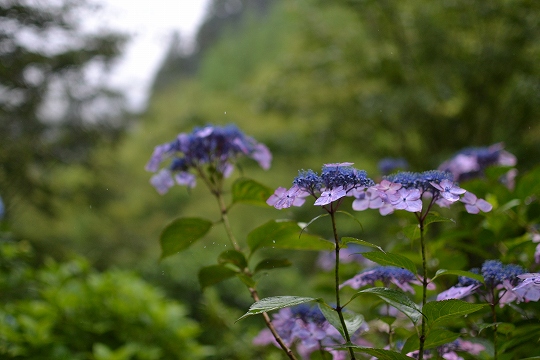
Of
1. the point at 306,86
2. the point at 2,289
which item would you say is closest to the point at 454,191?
the point at 2,289

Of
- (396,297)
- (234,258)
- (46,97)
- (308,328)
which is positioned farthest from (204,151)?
(46,97)

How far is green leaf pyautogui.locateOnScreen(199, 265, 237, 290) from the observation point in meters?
0.72

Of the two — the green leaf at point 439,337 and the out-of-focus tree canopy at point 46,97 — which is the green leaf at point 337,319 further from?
the out-of-focus tree canopy at point 46,97

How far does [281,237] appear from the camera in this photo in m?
0.71

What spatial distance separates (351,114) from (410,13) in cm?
96

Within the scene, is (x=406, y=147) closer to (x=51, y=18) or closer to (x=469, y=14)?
(x=469, y=14)

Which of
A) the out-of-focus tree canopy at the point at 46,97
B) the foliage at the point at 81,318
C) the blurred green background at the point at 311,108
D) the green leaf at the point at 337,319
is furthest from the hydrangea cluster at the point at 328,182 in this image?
the out-of-focus tree canopy at the point at 46,97

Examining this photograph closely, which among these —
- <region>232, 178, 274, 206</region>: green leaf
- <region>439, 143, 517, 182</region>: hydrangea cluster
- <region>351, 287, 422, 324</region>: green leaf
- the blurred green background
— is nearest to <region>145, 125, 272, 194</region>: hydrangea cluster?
<region>232, 178, 274, 206</region>: green leaf

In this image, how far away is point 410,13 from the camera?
3.90 m

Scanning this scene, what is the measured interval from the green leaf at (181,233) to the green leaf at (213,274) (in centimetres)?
7

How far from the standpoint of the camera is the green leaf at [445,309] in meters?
0.49

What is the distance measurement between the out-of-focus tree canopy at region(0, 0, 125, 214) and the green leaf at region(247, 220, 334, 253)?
11.5 feet

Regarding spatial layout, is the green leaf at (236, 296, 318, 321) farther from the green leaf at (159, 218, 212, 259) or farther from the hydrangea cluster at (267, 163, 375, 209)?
the green leaf at (159, 218, 212, 259)

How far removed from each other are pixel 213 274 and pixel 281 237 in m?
0.12
